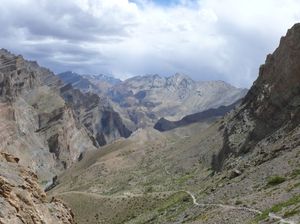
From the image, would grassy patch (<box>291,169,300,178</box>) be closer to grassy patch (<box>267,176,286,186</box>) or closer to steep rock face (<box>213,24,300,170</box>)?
grassy patch (<box>267,176,286,186</box>)

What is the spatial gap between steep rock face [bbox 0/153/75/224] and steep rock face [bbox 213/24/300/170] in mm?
79003

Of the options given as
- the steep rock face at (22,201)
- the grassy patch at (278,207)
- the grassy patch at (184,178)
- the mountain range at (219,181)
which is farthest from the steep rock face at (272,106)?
the steep rock face at (22,201)

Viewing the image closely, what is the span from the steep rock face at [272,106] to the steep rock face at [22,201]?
79.0m

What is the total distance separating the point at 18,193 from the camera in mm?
42469

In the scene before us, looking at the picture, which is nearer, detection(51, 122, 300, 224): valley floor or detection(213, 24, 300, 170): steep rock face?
detection(51, 122, 300, 224): valley floor

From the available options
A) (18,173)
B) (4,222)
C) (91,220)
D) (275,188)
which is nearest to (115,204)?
(91,220)

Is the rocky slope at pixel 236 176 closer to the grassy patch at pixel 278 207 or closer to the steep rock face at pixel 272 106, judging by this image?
the steep rock face at pixel 272 106

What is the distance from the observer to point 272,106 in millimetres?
146250

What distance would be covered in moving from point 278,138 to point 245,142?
27.3 metres

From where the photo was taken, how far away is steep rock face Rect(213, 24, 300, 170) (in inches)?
5330

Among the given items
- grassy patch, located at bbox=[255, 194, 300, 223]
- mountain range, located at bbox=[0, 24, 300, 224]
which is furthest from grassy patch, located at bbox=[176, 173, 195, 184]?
grassy patch, located at bbox=[255, 194, 300, 223]

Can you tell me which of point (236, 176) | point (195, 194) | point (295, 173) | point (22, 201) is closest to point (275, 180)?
point (295, 173)

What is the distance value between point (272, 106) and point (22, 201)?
366ft

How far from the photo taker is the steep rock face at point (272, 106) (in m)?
135
